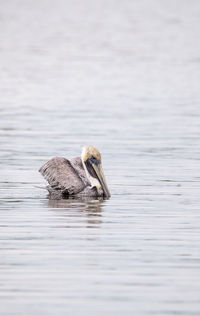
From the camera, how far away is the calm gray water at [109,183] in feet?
25.7

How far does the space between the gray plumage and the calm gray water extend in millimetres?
202

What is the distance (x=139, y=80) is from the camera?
28234mm

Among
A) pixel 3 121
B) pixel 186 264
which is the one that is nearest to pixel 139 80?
pixel 3 121

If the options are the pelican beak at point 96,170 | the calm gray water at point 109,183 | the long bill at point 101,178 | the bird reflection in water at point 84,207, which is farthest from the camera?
the pelican beak at point 96,170

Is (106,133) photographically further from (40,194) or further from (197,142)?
(40,194)

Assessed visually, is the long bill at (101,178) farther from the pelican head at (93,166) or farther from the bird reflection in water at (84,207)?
the bird reflection in water at (84,207)

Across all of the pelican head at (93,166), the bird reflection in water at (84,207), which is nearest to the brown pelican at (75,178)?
the pelican head at (93,166)

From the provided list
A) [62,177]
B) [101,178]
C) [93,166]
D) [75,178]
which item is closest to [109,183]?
[93,166]

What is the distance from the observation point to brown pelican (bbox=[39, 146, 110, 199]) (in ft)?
40.5

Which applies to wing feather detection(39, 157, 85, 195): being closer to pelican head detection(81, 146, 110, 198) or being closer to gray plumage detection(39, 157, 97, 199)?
gray plumage detection(39, 157, 97, 199)

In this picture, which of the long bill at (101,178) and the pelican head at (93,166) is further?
the pelican head at (93,166)

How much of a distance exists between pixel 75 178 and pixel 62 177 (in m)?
0.17

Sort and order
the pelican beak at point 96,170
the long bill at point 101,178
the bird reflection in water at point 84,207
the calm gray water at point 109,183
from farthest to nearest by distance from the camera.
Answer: the pelican beak at point 96,170 → the long bill at point 101,178 → the bird reflection in water at point 84,207 → the calm gray water at point 109,183

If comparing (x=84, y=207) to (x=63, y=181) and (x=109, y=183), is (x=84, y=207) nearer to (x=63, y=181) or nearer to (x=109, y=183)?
(x=63, y=181)
